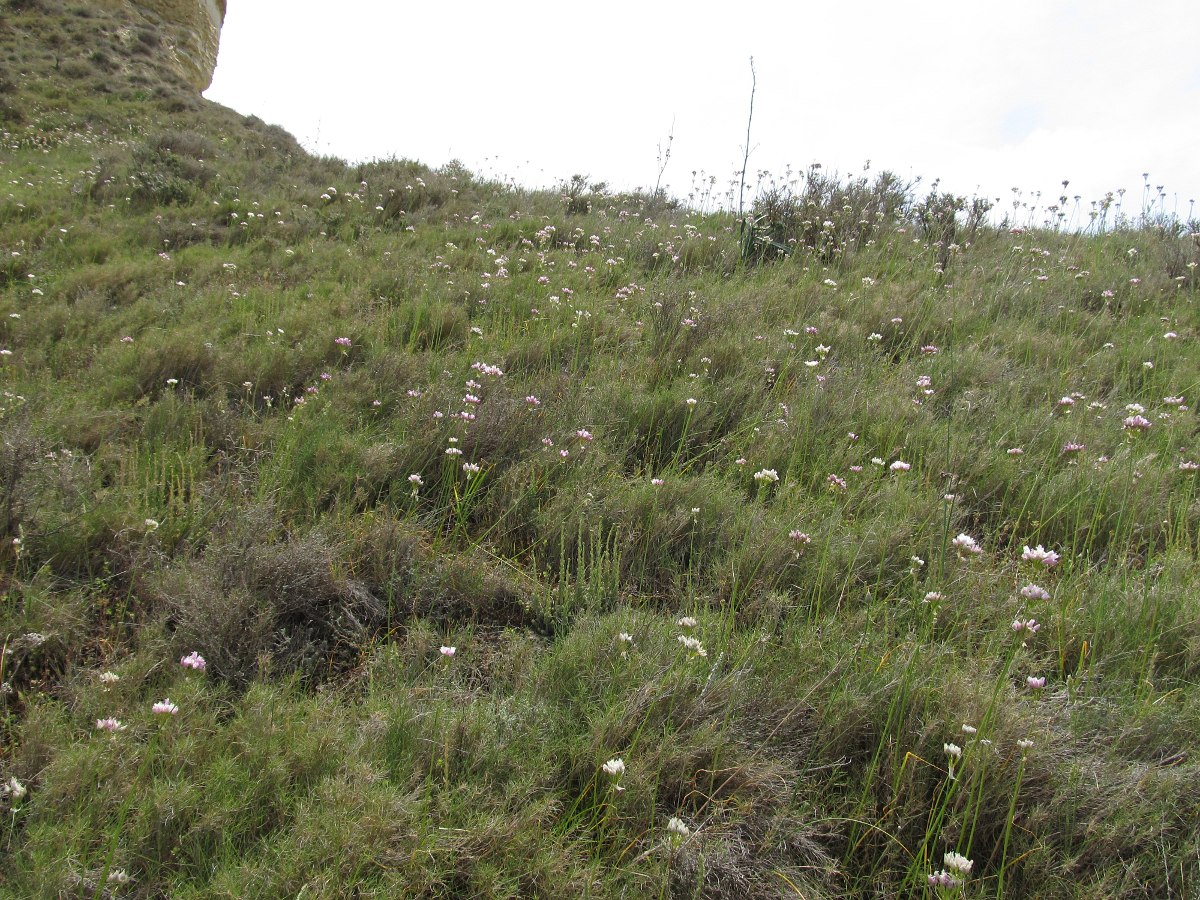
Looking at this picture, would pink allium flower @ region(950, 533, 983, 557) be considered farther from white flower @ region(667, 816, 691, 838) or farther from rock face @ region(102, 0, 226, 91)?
rock face @ region(102, 0, 226, 91)

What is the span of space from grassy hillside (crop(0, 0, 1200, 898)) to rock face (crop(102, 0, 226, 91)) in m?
22.0

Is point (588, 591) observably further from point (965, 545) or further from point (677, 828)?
point (965, 545)

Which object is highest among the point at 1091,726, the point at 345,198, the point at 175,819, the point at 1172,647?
the point at 345,198

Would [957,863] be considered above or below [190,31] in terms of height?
below

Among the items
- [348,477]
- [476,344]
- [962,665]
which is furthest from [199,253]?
[962,665]

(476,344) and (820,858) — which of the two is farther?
(476,344)

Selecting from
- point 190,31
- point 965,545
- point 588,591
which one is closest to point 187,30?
point 190,31

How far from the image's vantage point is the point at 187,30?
2430 cm

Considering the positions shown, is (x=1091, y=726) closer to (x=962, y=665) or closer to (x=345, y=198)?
(x=962, y=665)

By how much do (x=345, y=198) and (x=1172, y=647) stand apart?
870 centimetres

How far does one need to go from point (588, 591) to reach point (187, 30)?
A: 1157 inches

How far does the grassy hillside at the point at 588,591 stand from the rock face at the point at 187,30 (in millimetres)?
21984

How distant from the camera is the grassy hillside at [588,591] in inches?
70.0

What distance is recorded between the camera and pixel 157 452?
3229 mm
